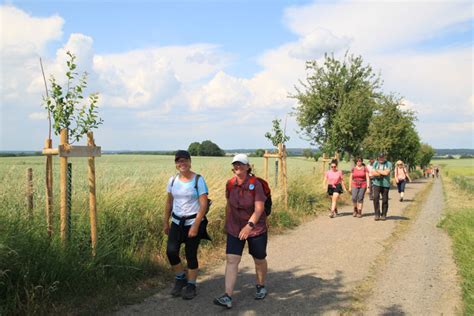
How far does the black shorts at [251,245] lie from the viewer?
206 inches

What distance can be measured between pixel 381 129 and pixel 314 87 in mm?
7191

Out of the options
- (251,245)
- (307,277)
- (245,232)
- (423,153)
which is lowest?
(307,277)

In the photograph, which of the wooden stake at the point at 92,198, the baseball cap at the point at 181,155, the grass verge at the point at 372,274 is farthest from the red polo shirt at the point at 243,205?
the wooden stake at the point at 92,198

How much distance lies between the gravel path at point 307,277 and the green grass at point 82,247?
2.00 feet

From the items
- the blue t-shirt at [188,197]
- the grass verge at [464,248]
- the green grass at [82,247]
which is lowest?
the grass verge at [464,248]

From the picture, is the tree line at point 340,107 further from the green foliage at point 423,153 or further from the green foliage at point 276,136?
the green foliage at point 423,153

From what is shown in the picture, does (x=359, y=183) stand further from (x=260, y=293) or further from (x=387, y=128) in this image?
(x=387, y=128)

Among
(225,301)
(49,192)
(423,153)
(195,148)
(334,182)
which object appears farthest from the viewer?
(423,153)

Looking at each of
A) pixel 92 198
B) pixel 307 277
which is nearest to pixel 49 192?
pixel 92 198

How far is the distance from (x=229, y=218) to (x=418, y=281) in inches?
116

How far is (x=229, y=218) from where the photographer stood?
17.8ft

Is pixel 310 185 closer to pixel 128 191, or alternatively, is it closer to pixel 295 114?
pixel 128 191

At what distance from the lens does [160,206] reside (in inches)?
310

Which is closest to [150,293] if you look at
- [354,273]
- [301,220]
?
[354,273]
